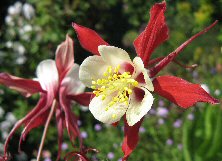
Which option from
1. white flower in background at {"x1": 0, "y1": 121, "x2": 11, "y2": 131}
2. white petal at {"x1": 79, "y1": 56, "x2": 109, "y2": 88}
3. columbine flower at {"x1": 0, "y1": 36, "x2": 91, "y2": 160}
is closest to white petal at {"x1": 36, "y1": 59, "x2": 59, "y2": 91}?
columbine flower at {"x1": 0, "y1": 36, "x2": 91, "y2": 160}

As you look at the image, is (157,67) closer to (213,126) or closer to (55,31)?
(213,126)

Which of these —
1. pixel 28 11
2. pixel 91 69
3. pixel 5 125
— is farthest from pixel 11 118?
pixel 91 69

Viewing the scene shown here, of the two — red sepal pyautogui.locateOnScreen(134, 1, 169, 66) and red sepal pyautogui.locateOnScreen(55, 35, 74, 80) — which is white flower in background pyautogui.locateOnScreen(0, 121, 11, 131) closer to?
red sepal pyautogui.locateOnScreen(55, 35, 74, 80)

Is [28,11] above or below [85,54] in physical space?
above

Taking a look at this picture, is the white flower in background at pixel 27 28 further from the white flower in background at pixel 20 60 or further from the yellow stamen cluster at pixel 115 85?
the yellow stamen cluster at pixel 115 85

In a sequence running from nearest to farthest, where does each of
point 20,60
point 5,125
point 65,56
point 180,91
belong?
point 180,91 < point 65,56 < point 5,125 < point 20,60

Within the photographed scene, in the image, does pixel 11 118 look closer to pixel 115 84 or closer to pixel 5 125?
pixel 5 125

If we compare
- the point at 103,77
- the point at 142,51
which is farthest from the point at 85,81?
the point at 142,51
